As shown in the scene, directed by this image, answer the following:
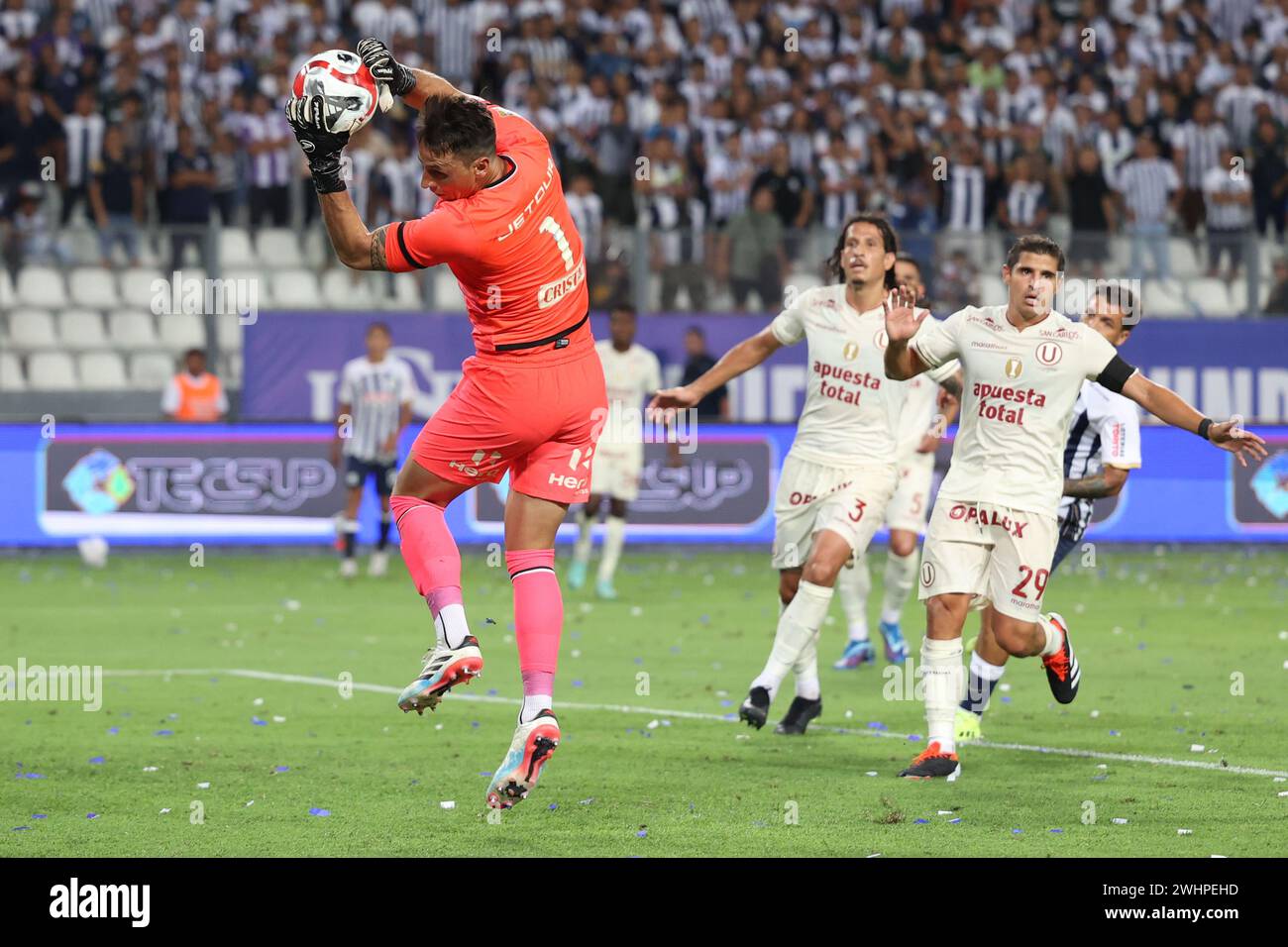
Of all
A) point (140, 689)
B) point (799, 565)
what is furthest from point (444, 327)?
point (799, 565)

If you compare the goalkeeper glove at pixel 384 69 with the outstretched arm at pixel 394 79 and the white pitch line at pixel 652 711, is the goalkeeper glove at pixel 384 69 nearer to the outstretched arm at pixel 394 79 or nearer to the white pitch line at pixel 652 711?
the outstretched arm at pixel 394 79

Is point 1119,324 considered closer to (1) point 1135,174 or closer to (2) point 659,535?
(2) point 659,535

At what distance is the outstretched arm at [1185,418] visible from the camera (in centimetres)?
773

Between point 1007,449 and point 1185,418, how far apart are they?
2.50 feet

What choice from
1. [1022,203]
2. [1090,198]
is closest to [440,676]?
[1022,203]

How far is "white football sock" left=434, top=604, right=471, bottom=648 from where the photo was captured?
7066mm

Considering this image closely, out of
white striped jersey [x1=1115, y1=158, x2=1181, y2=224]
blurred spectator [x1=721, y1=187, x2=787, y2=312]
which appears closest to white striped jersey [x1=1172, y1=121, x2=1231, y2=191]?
white striped jersey [x1=1115, y1=158, x2=1181, y2=224]

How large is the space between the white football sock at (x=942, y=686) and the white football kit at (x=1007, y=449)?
0.24 metres

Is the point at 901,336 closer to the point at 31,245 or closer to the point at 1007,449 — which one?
the point at 1007,449

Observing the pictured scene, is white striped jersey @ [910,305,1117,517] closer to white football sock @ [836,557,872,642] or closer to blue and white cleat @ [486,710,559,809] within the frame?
blue and white cleat @ [486,710,559,809]

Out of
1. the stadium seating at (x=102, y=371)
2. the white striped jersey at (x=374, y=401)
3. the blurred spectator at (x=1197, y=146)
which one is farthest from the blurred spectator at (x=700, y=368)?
the blurred spectator at (x=1197, y=146)

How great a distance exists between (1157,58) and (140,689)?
19950mm

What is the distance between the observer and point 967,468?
829 cm

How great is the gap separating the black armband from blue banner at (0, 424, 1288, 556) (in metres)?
10.3
